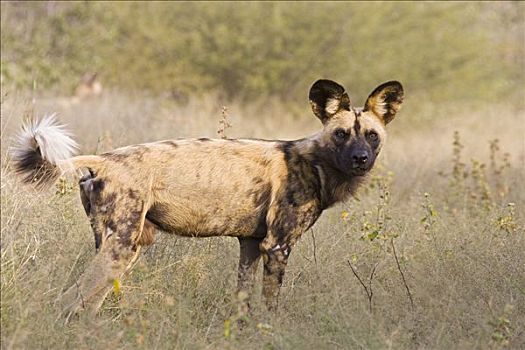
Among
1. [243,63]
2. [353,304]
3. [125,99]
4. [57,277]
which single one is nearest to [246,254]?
[353,304]

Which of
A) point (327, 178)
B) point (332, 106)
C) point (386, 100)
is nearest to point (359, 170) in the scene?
point (327, 178)

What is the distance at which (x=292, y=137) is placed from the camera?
12.5 meters

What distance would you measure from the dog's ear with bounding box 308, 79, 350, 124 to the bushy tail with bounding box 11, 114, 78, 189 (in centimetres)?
133

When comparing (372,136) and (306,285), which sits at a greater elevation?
(372,136)

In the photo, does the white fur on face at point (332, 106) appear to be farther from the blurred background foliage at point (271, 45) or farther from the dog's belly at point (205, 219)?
the blurred background foliage at point (271, 45)

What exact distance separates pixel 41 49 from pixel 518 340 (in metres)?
10.7

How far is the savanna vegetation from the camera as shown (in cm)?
401

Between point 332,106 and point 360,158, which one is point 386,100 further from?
point 360,158

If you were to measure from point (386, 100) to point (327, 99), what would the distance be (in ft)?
1.10

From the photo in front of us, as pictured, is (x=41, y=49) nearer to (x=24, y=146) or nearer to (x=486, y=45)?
(x=486, y=45)

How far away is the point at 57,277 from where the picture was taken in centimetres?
405

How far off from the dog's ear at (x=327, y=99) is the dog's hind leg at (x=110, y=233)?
1180 millimetres

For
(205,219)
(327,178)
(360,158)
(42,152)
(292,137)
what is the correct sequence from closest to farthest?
1. (42,152)
2. (205,219)
3. (360,158)
4. (327,178)
5. (292,137)

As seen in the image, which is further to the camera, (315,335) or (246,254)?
(246,254)
